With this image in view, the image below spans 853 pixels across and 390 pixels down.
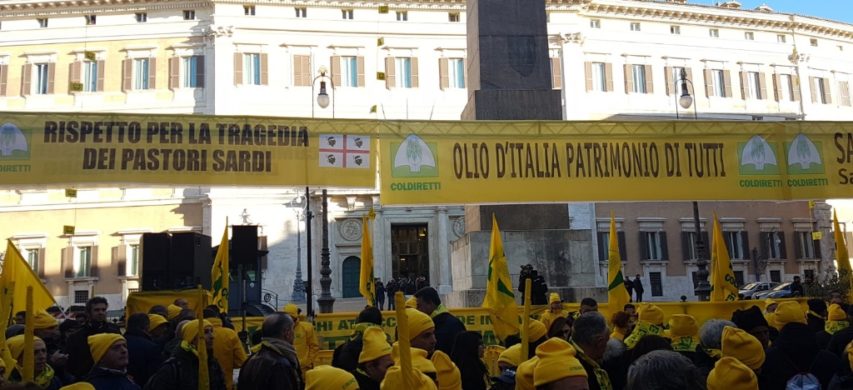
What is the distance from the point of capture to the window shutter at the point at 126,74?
128 ft

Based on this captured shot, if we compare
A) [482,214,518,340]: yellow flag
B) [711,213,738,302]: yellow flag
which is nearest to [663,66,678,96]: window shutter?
[711,213,738,302]: yellow flag

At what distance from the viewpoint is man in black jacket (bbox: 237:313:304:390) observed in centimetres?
421

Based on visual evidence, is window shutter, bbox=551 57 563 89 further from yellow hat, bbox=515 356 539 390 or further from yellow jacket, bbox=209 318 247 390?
yellow hat, bbox=515 356 539 390

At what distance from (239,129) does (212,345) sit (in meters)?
5.89

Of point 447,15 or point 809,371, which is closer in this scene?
point 809,371

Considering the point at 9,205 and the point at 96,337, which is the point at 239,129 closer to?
the point at 96,337

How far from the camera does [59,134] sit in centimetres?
1060

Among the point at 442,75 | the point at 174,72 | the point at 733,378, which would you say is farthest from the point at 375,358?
the point at 174,72

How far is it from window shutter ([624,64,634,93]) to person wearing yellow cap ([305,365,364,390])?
135 feet

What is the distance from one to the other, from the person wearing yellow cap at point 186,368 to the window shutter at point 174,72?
118 ft

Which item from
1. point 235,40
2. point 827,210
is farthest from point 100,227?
point 827,210

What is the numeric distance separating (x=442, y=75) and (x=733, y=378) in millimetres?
37848

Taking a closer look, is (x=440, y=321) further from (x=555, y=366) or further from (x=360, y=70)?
(x=360, y=70)

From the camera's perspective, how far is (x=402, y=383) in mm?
3213
